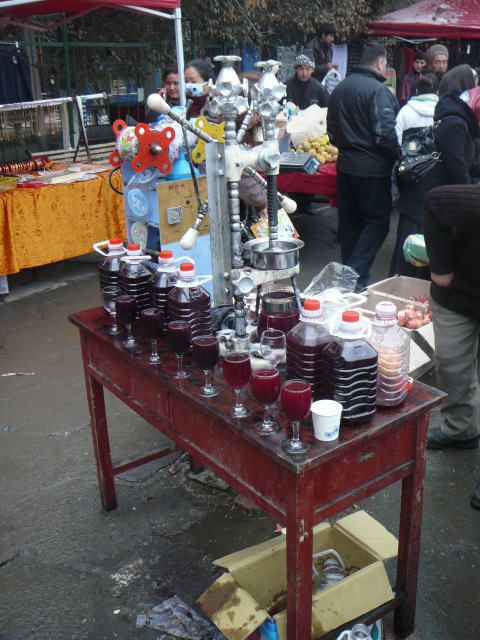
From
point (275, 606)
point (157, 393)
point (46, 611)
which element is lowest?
point (46, 611)

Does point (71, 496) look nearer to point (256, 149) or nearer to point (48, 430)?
point (48, 430)

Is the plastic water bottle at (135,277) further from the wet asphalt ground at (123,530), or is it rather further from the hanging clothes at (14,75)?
the hanging clothes at (14,75)

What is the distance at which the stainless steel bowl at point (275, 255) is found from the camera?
81.3 inches

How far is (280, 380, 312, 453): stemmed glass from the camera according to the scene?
172 cm

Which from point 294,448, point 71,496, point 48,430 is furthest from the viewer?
point 48,430

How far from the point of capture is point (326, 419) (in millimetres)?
1739

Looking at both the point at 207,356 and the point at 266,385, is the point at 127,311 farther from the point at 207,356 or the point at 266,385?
the point at 266,385

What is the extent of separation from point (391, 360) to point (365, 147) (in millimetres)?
3726

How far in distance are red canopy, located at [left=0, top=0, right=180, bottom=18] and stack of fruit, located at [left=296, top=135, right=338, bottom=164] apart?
78.6 inches

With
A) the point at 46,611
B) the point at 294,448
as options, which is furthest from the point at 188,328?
the point at 46,611

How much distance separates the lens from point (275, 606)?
224 cm

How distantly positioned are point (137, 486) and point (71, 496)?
1.07ft

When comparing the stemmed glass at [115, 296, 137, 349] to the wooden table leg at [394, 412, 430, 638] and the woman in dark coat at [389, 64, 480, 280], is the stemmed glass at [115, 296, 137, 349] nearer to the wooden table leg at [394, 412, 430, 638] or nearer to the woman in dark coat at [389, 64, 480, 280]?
the wooden table leg at [394, 412, 430, 638]

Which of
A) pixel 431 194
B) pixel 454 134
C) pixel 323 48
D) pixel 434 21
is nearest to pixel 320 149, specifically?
pixel 454 134
